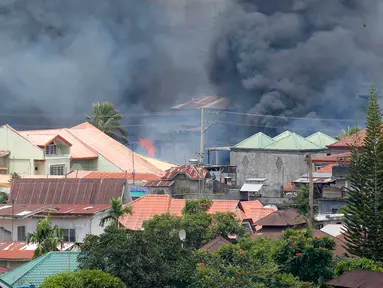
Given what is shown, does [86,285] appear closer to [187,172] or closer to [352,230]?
[352,230]

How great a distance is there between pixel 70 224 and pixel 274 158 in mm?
21836

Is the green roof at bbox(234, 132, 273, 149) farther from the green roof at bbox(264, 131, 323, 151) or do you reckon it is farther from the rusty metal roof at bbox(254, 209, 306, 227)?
the rusty metal roof at bbox(254, 209, 306, 227)

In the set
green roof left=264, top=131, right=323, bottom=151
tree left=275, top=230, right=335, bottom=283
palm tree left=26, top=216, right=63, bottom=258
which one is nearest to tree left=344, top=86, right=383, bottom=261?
tree left=275, top=230, right=335, bottom=283

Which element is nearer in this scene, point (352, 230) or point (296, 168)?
point (352, 230)

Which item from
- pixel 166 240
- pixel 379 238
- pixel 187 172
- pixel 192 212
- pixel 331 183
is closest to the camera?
pixel 166 240

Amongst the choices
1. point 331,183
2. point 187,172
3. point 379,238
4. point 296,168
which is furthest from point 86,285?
point 296,168

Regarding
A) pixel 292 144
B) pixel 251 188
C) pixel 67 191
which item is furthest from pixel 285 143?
pixel 67 191

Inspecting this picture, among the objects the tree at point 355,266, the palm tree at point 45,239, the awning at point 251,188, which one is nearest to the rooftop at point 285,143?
the awning at point 251,188

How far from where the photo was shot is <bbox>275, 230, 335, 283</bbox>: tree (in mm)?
26766

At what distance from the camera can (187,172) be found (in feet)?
165

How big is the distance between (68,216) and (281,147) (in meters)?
22.2

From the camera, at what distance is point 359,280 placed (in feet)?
82.3

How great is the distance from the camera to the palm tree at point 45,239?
29.7 metres

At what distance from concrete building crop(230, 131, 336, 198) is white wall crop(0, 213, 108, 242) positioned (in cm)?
1932
